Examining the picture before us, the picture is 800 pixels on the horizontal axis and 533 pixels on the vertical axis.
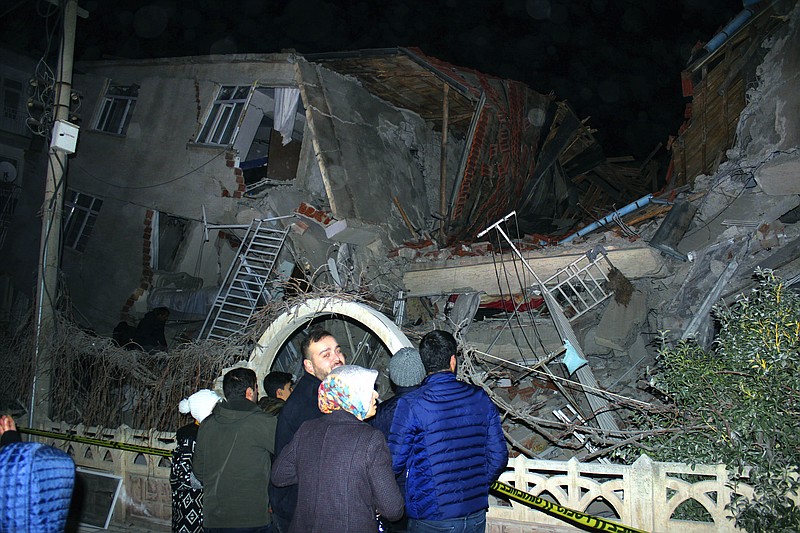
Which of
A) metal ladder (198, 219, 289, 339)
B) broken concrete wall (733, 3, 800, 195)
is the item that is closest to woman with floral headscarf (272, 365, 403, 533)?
metal ladder (198, 219, 289, 339)

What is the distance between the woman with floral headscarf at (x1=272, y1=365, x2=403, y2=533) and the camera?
10.1ft

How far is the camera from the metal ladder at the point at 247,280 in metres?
11.6

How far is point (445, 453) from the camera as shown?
352cm

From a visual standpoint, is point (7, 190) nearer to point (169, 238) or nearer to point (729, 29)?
point (169, 238)

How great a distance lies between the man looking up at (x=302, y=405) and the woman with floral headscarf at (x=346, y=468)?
63 centimetres

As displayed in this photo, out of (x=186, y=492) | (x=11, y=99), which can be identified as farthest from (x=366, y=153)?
(x=11, y=99)

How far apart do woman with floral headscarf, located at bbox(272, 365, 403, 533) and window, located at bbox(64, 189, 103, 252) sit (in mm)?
13487

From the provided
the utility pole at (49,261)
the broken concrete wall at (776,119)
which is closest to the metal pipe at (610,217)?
the broken concrete wall at (776,119)

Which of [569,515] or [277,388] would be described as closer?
[569,515]

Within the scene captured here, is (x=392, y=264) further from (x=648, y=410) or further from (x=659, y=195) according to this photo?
(x=648, y=410)

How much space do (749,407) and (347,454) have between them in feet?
11.5

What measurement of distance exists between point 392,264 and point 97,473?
6679mm

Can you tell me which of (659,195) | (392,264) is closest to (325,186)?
(392,264)

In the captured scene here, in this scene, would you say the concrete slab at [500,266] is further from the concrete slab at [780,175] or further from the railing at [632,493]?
the railing at [632,493]
